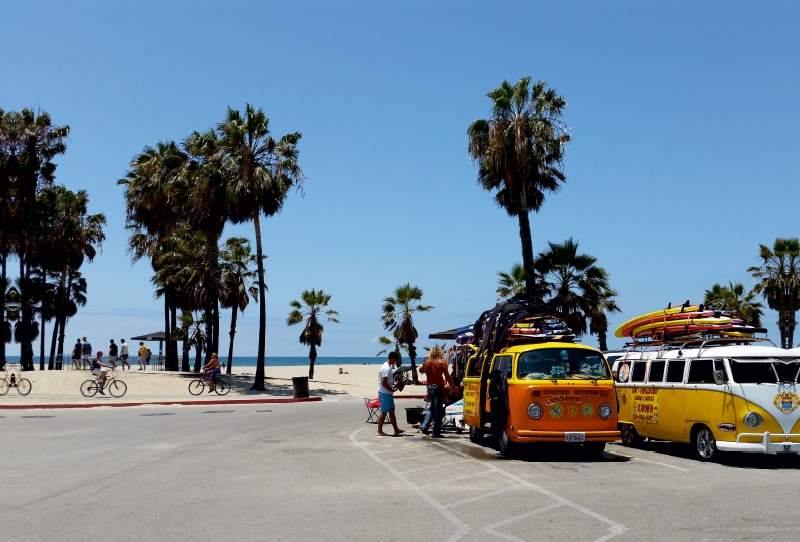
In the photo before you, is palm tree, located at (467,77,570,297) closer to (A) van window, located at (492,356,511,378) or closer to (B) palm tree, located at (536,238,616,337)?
(B) palm tree, located at (536,238,616,337)

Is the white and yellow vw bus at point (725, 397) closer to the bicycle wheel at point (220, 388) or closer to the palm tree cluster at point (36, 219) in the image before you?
the bicycle wheel at point (220, 388)

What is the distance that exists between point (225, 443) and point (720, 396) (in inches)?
371

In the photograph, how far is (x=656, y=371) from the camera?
15.4 m

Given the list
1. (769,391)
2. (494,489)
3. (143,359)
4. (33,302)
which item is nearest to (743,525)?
(494,489)

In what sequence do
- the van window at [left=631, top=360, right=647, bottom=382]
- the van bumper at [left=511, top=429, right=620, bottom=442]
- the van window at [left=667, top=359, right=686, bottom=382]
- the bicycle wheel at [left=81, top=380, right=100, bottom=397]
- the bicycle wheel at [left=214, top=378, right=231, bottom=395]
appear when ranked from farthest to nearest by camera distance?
the bicycle wheel at [left=214, top=378, right=231, bottom=395], the bicycle wheel at [left=81, top=380, right=100, bottom=397], the van window at [left=631, top=360, right=647, bottom=382], the van window at [left=667, top=359, right=686, bottom=382], the van bumper at [left=511, top=429, right=620, bottom=442]

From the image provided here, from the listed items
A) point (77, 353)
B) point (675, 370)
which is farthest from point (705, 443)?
point (77, 353)

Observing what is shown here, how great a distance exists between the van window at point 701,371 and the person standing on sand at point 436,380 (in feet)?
16.7

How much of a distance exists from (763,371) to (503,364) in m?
4.37

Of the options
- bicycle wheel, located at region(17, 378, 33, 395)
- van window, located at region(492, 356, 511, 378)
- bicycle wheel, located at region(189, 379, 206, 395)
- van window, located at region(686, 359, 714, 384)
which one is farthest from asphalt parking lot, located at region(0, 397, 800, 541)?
bicycle wheel, located at region(189, 379, 206, 395)

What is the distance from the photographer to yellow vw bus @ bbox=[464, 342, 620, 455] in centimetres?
1348

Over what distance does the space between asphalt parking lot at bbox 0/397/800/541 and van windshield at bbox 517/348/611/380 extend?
1462 mm

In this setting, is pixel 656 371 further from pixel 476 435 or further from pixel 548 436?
pixel 476 435

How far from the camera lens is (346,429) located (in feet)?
A: 64.7

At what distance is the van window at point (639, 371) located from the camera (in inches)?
628
